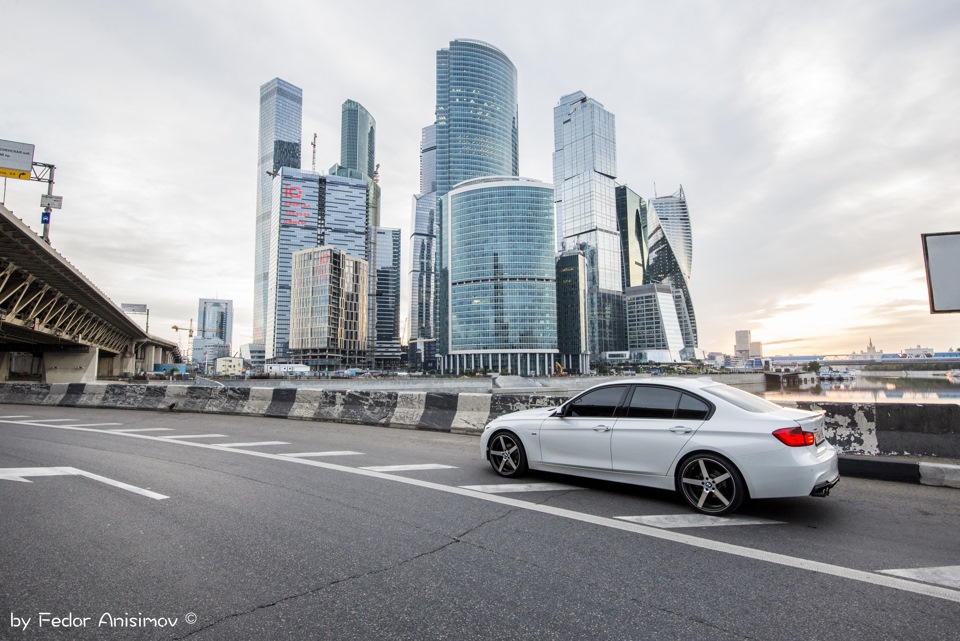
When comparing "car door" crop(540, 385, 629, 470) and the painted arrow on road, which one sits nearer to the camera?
the painted arrow on road

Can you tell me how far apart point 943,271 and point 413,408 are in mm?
10915

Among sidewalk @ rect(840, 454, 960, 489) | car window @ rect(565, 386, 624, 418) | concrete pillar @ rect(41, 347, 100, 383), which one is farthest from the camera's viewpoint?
concrete pillar @ rect(41, 347, 100, 383)

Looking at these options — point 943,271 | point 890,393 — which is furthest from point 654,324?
point 943,271

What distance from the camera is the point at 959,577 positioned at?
10.9 feet

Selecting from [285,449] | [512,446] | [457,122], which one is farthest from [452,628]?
[457,122]

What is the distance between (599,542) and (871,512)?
3.31m

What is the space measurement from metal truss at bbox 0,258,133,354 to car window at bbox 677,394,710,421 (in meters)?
33.7

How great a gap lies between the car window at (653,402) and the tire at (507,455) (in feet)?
5.38

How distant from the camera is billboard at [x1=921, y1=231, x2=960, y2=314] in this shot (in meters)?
7.77

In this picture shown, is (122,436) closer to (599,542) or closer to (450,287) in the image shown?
(599,542)

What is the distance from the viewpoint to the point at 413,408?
12.1m

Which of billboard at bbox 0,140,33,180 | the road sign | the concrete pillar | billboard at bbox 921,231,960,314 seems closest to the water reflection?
billboard at bbox 921,231,960,314

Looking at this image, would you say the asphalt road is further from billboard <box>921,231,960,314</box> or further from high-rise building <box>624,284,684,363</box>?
high-rise building <box>624,284,684,363</box>

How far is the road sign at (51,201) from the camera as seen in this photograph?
26.3 m
